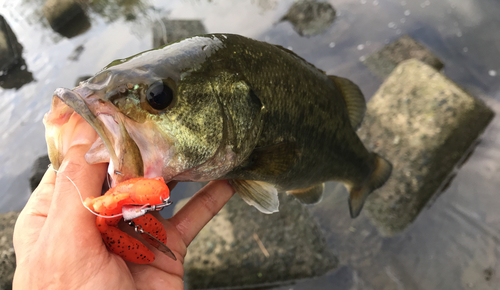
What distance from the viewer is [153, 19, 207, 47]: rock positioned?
16.5 feet

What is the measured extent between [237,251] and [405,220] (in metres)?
1.74

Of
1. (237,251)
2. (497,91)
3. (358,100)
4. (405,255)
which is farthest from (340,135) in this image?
(497,91)

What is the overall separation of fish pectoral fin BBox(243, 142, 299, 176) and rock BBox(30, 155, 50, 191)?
3487 mm

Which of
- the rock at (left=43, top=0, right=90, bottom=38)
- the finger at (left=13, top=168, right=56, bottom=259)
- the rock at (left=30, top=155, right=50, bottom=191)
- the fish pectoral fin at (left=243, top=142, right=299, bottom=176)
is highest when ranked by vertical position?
the fish pectoral fin at (left=243, top=142, right=299, bottom=176)

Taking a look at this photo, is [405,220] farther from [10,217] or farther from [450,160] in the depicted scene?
[10,217]

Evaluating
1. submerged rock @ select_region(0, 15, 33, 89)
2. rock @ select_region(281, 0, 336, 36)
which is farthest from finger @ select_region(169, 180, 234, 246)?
submerged rock @ select_region(0, 15, 33, 89)

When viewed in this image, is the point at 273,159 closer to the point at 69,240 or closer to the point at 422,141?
the point at 69,240

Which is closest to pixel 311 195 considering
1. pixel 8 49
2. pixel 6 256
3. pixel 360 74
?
pixel 360 74

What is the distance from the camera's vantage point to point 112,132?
0.87 m

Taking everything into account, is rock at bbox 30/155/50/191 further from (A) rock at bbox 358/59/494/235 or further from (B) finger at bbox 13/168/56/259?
(A) rock at bbox 358/59/494/235

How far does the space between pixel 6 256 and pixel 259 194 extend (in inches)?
106

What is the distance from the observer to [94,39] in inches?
223

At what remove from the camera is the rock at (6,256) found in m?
2.48

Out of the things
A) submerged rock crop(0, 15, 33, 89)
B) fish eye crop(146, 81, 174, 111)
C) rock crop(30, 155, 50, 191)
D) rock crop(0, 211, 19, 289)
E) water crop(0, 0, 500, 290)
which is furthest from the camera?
submerged rock crop(0, 15, 33, 89)
